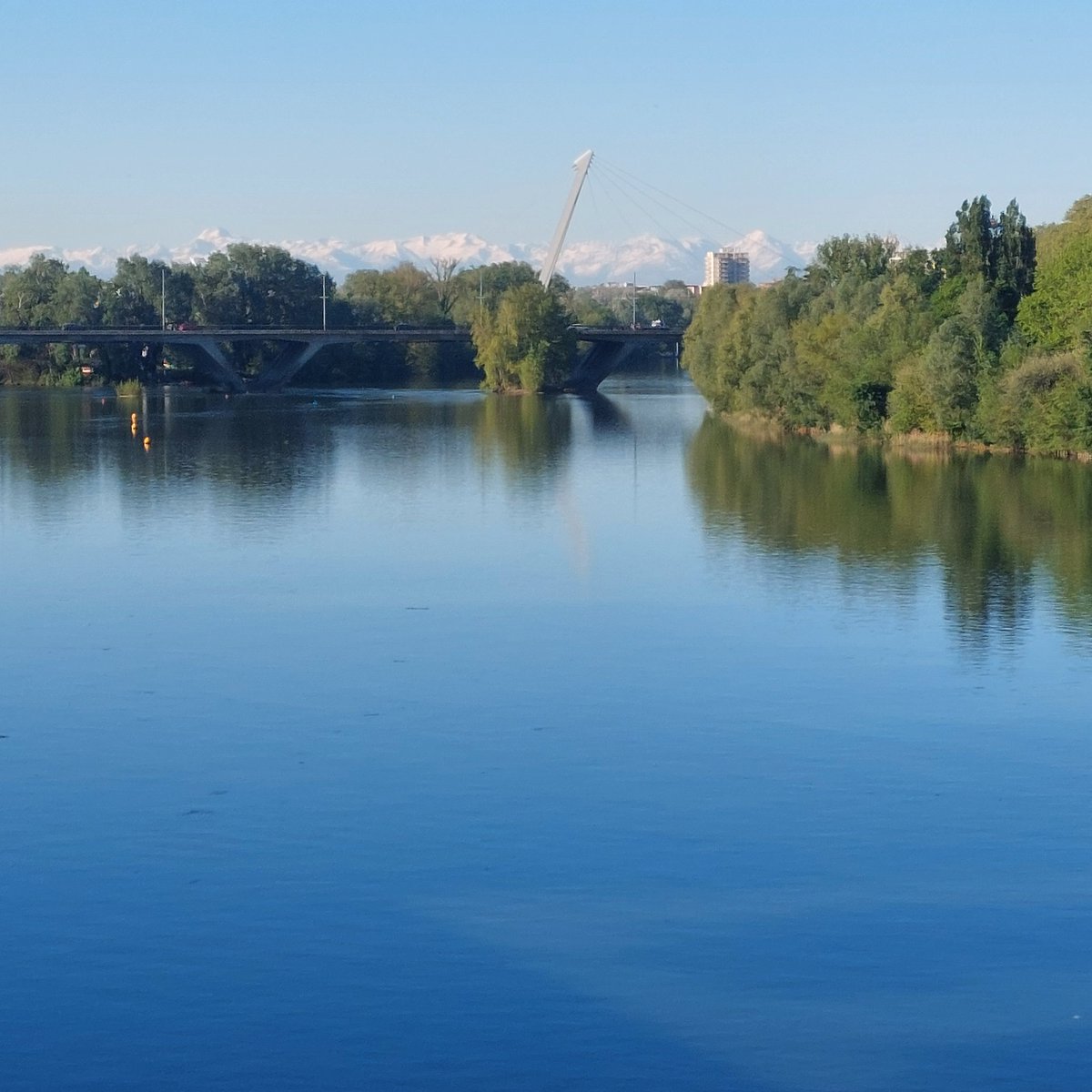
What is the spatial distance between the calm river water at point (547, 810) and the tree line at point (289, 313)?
208ft

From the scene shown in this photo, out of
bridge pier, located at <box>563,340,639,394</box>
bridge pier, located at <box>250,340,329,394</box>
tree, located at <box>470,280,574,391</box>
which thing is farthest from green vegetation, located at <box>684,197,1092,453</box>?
bridge pier, located at <box>250,340,329,394</box>

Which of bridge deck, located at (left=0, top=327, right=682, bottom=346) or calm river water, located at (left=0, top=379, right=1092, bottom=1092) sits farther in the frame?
bridge deck, located at (left=0, top=327, right=682, bottom=346)

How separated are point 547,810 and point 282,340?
83.9 meters

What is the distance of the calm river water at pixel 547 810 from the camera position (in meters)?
9.45

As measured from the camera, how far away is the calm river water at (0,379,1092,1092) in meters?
Answer: 9.45

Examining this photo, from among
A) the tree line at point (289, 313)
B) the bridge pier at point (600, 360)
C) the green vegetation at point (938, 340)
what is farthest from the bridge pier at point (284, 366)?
the green vegetation at point (938, 340)

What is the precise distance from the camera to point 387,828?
516 inches

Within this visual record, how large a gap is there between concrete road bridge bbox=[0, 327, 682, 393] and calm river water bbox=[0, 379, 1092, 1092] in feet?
201

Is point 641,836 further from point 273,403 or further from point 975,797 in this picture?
point 273,403

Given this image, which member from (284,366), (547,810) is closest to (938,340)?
(547,810)

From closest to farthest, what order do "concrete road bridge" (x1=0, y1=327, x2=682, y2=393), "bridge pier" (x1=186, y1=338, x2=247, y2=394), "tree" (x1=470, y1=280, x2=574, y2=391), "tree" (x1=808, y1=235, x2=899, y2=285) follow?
"tree" (x1=808, y1=235, x2=899, y2=285), "concrete road bridge" (x1=0, y1=327, x2=682, y2=393), "tree" (x1=470, y1=280, x2=574, y2=391), "bridge pier" (x1=186, y1=338, x2=247, y2=394)

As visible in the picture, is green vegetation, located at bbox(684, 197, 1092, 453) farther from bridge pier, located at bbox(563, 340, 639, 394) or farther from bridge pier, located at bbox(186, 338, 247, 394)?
bridge pier, located at bbox(186, 338, 247, 394)

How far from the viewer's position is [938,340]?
45.8 meters

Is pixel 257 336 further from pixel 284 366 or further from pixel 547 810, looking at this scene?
pixel 547 810
